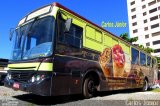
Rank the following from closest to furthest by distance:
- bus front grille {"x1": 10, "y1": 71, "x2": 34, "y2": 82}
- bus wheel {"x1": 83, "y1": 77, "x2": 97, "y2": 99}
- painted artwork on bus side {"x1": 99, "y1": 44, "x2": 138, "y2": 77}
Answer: bus front grille {"x1": 10, "y1": 71, "x2": 34, "y2": 82}
bus wheel {"x1": 83, "y1": 77, "x2": 97, "y2": 99}
painted artwork on bus side {"x1": 99, "y1": 44, "x2": 138, "y2": 77}

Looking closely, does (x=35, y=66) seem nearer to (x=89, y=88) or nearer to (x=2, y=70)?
(x=89, y=88)

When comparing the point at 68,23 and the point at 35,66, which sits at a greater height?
the point at 68,23

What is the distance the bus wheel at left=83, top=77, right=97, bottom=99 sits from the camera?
963cm

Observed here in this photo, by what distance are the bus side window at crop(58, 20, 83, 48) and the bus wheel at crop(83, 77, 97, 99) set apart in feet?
4.87

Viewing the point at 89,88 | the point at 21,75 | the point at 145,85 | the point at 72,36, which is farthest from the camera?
the point at 145,85

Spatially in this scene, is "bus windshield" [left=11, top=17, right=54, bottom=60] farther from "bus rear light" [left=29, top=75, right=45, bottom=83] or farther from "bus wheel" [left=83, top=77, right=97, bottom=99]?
"bus wheel" [left=83, top=77, right=97, bottom=99]

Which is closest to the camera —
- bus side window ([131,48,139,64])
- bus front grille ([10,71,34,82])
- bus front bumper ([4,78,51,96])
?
bus front bumper ([4,78,51,96])

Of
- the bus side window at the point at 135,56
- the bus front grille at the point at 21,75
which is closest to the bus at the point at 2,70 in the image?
the bus side window at the point at 135,56

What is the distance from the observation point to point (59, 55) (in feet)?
27.0

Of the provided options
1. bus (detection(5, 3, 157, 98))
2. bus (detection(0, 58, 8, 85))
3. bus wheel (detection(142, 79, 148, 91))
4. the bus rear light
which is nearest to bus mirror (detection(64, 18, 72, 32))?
bus (detection(5, 3, 157, 98))

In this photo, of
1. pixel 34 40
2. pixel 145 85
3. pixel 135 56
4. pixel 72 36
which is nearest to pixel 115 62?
pixel 135 56

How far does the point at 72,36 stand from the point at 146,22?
233 ft

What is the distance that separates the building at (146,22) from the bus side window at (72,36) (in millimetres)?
62646

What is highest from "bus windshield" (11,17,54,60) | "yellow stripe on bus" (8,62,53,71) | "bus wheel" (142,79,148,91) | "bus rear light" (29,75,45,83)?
"bus windshield" (11,17,54,60)
